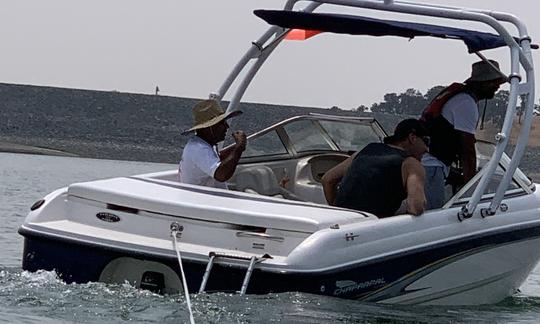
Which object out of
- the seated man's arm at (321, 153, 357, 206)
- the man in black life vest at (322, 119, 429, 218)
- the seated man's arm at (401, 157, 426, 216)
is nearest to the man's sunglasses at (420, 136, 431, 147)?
the man in black life vest at (322, 119, 429, 218)

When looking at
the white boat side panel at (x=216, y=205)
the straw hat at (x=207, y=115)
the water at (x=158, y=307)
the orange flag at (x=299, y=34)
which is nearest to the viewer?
the water at (x=158, y=307)

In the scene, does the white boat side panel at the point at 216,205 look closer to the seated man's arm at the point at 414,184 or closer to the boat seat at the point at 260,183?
the seated man's arm at the point at 414,184

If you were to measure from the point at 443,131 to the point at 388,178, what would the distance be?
3.98 ft

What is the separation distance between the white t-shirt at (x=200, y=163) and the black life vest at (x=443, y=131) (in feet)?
5.09

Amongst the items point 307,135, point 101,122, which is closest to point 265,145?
point 307,135

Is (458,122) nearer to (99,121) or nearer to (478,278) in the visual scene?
(478,278)

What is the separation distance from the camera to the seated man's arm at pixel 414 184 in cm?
814

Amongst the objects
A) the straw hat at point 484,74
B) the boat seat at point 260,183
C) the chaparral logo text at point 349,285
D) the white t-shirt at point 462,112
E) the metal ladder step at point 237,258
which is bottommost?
the chaparral logo text at point 349,285

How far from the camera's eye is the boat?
7.49 meters

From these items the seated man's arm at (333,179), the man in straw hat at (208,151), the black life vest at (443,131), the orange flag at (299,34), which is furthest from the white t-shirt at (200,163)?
the orange flag at (299,34)

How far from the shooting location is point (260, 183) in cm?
970

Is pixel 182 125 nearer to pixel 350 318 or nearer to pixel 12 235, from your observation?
pixel 12 235

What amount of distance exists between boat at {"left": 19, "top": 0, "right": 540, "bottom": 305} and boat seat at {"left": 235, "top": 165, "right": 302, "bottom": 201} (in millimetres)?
80

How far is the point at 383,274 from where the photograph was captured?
7898 millimetres
